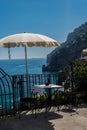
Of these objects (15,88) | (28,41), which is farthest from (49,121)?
(28,41)

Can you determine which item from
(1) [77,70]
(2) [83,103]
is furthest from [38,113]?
(1) [77,70]

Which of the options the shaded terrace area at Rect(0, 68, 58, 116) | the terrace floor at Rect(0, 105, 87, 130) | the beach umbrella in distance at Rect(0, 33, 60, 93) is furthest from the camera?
the beach umbrella in distance at Rect(0, 33, 60, 93)

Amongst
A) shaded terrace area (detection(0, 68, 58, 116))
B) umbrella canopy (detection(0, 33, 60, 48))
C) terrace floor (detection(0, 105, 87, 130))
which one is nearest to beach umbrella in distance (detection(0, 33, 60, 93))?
umbrella canopy (detection(0, 33, 60, 48))

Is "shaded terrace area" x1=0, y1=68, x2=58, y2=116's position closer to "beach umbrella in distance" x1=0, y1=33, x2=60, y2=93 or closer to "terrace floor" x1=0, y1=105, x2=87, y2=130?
"terrace floor" x1=0, y1=105, x2=87, y2=130

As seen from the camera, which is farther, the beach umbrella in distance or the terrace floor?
the beach umbrella in distance

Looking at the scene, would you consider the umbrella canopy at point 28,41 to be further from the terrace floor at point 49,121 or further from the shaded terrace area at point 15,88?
the terrace floor at point 49,121

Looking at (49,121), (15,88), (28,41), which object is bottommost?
(49,121)

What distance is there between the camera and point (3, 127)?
8930 millimetres

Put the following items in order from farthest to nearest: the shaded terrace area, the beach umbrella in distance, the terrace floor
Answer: the beach umbrella in distance < the shaded terrace area < the terrace floor

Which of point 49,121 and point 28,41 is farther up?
point 28,41

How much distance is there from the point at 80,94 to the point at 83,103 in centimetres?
44

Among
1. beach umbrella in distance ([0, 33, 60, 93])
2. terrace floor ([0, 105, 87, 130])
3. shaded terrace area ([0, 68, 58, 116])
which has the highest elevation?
beach umbrella in distance ([0, 33, 60, 93])

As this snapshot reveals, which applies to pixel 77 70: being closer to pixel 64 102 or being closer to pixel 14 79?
pixel 64 102

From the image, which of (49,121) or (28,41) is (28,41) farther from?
(49,121)
